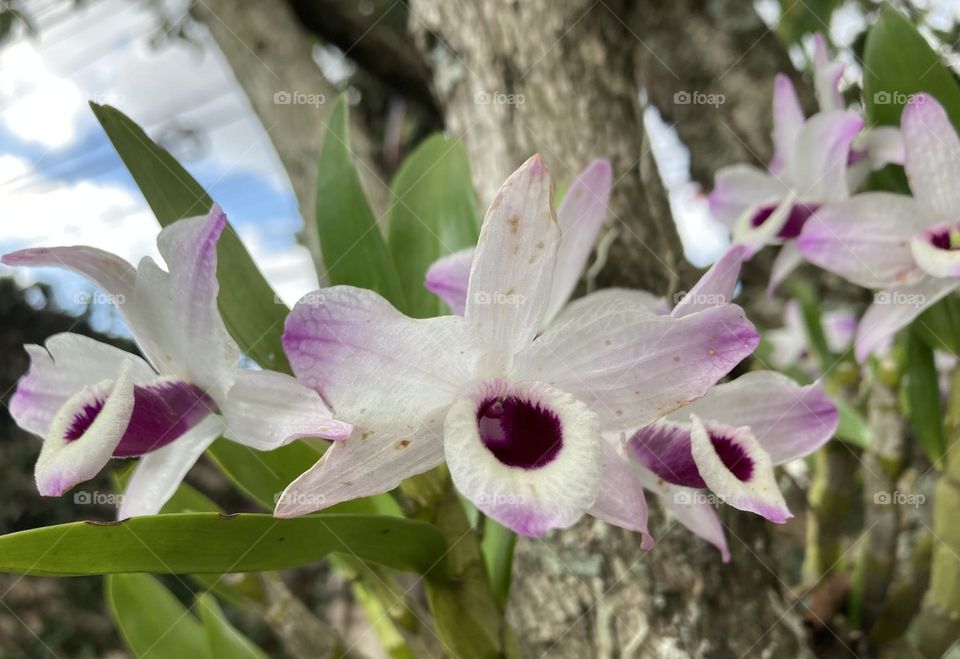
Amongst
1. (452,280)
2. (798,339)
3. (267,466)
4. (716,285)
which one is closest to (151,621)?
(267,466)

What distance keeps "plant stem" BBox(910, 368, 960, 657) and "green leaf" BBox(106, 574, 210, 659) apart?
1.00 meters

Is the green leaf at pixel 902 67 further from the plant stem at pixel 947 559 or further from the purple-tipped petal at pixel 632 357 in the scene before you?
the purple-tipped petal at pixel 632 357

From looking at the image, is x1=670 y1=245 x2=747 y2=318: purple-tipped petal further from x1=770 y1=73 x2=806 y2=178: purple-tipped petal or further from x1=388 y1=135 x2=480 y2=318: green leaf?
x1=770 y1=73 x2=806 y2=178: purple-tipped petal

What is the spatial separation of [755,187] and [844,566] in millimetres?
735

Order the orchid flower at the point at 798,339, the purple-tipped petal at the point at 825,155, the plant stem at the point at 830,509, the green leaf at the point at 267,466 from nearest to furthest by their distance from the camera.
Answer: the green leaf at the point at 267,466
the purple-tipped petal at the point at 825,155
the plant stem at the point at 830,509
the orchid flower at the point at 798,339

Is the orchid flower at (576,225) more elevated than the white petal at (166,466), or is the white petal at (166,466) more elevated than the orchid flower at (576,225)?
the white petal at (166,466)

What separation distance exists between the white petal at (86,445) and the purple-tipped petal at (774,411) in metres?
0.48

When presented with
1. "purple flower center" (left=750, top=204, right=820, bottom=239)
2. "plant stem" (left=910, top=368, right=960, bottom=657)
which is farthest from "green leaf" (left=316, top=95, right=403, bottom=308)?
"plant stem" (left=910, top=368, right=960, bottom=657)

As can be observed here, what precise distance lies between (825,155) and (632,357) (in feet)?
1.89

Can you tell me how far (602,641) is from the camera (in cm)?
97

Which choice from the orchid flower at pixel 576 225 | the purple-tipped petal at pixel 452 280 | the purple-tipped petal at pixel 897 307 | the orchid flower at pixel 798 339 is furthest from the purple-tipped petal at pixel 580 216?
the orchid flower at pixel 798 339

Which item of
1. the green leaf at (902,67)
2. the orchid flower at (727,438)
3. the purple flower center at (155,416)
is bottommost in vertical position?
the orchid flower at (727,438)

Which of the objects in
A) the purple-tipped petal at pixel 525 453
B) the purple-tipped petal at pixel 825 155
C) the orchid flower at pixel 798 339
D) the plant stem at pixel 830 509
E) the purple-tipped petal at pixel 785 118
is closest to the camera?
the purple-tipped petal at pixel 525 453

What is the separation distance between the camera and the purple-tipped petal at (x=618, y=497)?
0.61 m
